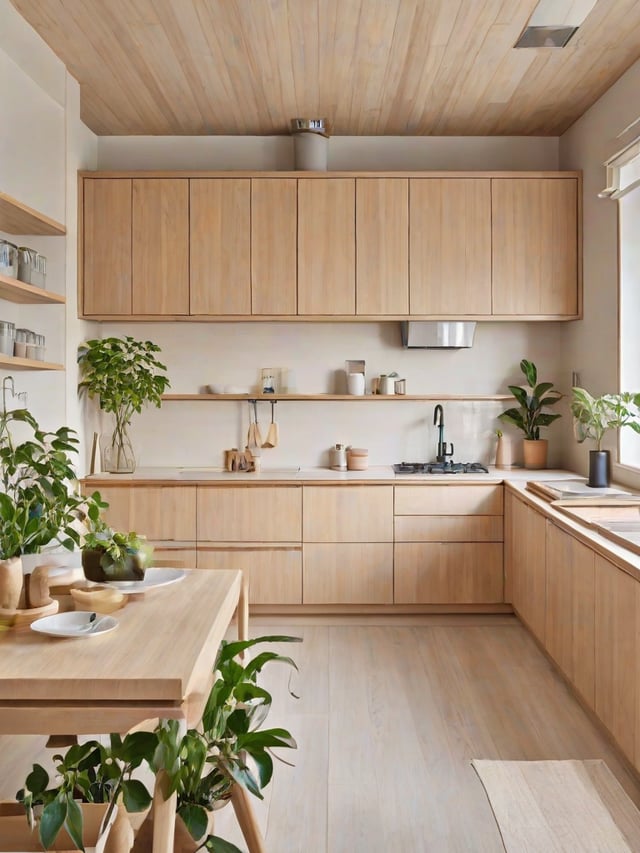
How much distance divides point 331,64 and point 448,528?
8.10 feet

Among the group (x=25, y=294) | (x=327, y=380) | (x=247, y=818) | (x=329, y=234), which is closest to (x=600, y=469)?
(x=327, y=380)

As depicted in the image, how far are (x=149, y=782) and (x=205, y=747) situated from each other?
34.7 inches

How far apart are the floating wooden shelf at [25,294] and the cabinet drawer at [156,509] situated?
1.07m

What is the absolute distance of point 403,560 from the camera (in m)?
4.29

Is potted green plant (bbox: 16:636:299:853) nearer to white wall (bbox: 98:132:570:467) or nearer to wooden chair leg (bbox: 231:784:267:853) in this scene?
wooden chair leg (bbox: 231:784:267:853)

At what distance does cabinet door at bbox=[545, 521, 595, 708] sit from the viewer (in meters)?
2.86

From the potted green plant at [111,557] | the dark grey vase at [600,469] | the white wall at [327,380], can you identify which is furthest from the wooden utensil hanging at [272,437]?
the potted green plant at [111,557]

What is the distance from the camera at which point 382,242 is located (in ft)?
14.6

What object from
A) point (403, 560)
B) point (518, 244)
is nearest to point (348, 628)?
point (403, 560)

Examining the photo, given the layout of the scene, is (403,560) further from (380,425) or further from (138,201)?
(138,201)

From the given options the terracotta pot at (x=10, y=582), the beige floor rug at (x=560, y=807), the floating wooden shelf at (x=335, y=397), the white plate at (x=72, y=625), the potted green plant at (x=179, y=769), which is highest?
the floating wooden shelf at (x=335, y=397)

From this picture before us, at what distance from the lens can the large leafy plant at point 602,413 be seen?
3.73 metres

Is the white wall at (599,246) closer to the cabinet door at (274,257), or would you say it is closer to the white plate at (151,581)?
the cabinet door at (274,257)

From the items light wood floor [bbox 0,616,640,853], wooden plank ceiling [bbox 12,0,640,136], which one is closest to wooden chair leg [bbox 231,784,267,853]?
light wood floor [bbox 0,616,640,853]
